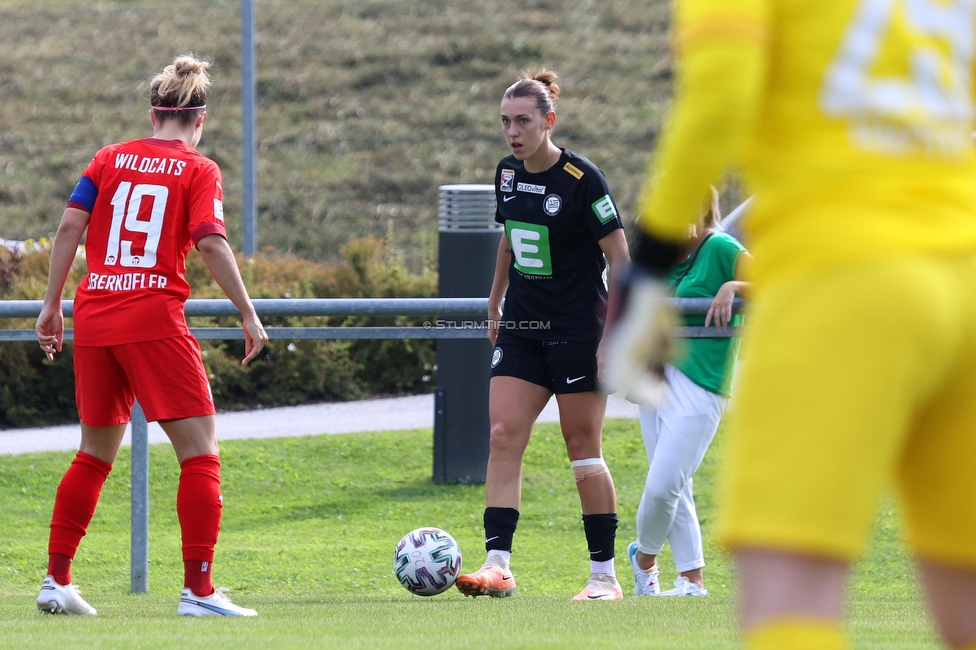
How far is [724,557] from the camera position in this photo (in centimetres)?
741

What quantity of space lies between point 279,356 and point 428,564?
641cm

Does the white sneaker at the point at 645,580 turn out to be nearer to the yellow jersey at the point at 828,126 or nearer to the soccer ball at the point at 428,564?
the soccer ball at the point at 428,564

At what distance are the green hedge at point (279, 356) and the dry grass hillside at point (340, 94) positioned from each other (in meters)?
10.7

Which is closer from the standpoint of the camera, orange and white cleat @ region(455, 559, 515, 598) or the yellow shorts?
the yellow shorts

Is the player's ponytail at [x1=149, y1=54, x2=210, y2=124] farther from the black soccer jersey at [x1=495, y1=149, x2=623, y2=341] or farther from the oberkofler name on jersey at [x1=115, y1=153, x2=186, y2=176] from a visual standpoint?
the black soccer jersey at [x1=495, y1=149, x2=623, y2=341]

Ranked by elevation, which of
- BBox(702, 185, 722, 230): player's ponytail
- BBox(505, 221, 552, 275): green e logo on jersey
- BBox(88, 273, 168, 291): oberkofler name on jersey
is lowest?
BBox(88, 273, 168, 291): oberkofler name on jersey

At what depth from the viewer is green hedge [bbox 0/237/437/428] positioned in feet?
35.3

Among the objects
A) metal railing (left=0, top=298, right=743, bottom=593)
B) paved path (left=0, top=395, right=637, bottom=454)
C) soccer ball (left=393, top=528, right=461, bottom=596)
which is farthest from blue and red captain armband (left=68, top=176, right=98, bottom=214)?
paved path (left=0, top=395, right=637, bottom=454)

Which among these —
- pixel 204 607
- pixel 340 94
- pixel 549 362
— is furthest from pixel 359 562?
pixel 340 94

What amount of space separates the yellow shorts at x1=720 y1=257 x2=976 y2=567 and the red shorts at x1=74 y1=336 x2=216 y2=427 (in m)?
3.22

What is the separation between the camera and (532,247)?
5613 mm

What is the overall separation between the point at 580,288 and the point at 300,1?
38637 mm

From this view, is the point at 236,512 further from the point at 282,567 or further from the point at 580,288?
the point at 580,288

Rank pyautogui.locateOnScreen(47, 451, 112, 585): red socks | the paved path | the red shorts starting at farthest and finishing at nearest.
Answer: the paved path < pyautogui.locateOnScreen(47, 451, 112, 585): red socks < the red shorts
